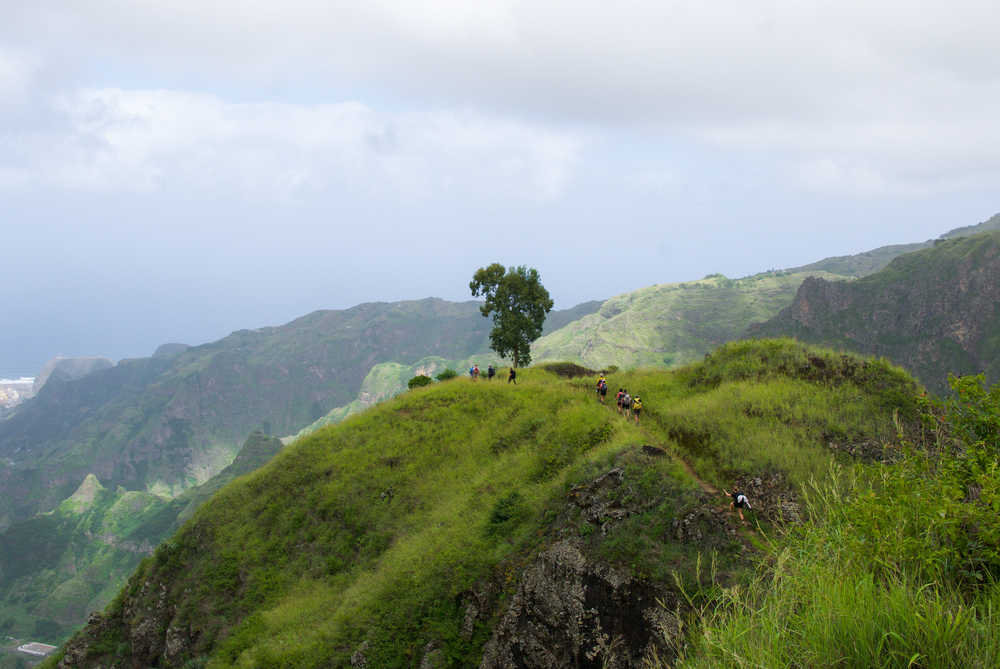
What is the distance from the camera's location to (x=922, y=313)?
15875 cm

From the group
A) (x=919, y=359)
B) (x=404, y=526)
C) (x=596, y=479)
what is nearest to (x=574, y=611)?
(x=596, y=479)

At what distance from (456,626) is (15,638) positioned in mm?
214981

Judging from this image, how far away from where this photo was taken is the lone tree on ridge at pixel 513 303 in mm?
47188

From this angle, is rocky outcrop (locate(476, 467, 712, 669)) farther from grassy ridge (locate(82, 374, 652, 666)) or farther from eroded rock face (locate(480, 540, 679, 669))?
grassy ridge (locate(82, 374, 652, 666))

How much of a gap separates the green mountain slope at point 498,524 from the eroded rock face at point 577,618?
0.05m

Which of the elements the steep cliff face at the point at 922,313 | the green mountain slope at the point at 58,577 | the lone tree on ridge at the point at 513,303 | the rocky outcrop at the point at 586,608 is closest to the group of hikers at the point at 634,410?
the rocky outcrop at the point at 586,608

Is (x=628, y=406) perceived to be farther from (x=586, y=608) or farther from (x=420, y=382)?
(x=420, y=382)

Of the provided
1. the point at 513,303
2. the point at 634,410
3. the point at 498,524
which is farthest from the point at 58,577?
the point at 634,410

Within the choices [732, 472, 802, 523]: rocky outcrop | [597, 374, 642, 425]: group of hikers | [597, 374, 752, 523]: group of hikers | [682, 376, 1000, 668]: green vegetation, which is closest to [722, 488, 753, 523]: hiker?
[597, 374, 752, 523]: group of hikers

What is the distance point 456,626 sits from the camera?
17.1m

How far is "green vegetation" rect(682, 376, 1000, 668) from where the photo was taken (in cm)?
439

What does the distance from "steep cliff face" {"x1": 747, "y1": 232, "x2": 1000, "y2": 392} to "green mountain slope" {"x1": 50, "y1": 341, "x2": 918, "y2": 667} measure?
14691 cm

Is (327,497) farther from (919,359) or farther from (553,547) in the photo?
(919,359)

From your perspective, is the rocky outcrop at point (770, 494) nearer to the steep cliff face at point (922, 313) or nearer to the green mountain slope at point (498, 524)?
the green mountain slope at point (498, 524)
